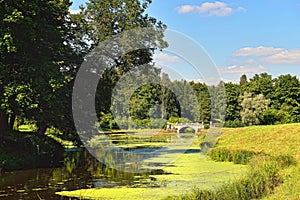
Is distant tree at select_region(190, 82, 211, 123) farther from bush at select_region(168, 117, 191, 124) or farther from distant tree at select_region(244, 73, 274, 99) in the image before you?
distant tree at select_region(244, 73, 274, 99)

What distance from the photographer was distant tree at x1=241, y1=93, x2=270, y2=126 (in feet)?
164

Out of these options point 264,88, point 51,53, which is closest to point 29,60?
point 51,53

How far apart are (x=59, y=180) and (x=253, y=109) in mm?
40652

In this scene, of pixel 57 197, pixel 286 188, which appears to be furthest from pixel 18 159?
pixel 286 188

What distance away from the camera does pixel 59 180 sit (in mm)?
14117

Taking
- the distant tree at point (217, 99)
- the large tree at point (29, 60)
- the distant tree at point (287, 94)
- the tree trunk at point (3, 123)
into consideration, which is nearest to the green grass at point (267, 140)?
the distant tree at point (217, 99)

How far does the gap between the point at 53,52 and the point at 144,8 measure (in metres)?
8.63

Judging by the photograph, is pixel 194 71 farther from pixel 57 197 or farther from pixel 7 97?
pixel 57 197

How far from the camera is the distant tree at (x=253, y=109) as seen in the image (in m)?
50.1

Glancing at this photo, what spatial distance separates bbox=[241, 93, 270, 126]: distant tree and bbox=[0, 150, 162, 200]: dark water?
35038 millimetres

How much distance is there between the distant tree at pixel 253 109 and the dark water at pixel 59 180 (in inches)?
1379

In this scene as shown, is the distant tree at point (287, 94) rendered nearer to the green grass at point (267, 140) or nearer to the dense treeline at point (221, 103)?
the dense treeline at point (221, 103)

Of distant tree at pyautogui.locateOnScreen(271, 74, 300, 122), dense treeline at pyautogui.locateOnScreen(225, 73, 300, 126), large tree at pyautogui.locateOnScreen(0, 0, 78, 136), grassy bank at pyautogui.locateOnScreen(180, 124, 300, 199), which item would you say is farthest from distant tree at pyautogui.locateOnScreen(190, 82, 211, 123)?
large tree at pyautogui.locateOnScreen(0, 0, 78, 136)

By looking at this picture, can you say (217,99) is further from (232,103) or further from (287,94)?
(287,94)
